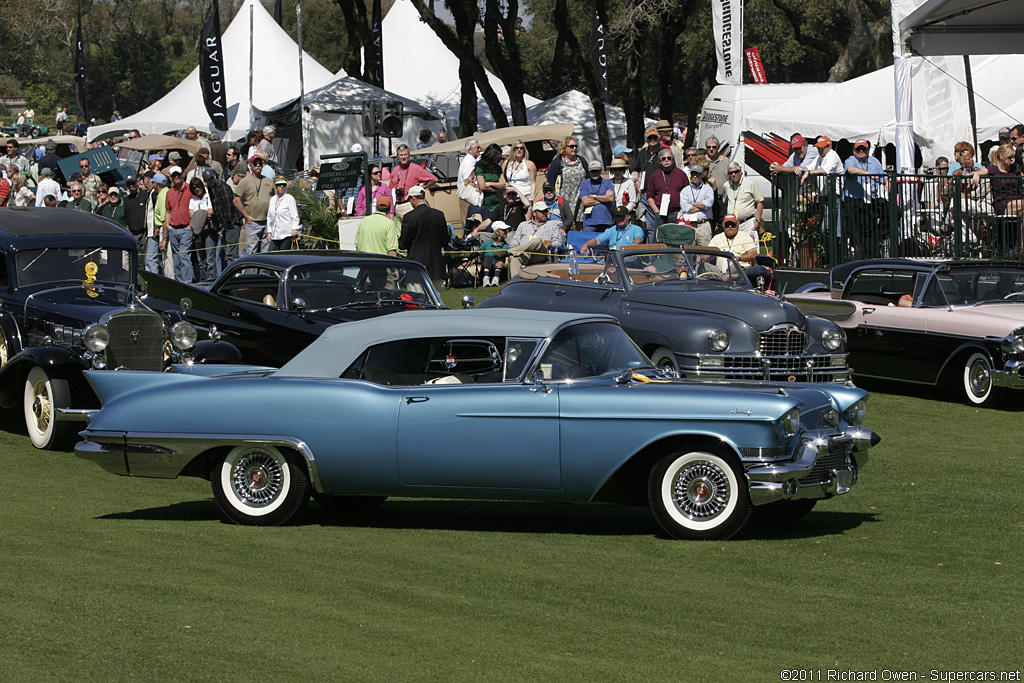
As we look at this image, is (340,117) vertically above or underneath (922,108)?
above

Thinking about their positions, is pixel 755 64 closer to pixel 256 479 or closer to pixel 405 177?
pixel 405 177

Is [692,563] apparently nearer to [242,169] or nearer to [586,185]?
[586,185]

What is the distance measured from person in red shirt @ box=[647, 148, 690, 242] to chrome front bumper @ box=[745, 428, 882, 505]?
11613mm

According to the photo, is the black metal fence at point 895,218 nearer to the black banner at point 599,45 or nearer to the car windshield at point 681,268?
the car windshield at point 681,268

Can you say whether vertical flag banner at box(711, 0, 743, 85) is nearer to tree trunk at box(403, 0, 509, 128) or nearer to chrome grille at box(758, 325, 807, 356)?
tree trunk at box(403, 0, 509, 128)

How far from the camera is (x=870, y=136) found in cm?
2589

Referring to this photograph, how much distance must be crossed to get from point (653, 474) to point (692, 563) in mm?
706

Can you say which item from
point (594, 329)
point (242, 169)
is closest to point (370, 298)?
point (594, 329)

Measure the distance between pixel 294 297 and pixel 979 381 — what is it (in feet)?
23.0

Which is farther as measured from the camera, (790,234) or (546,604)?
(790,234)

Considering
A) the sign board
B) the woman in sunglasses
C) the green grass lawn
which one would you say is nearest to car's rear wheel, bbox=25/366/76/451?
the green grass lawn

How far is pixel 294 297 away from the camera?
12484mm

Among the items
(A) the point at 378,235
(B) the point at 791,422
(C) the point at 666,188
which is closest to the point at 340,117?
(C) the point at 666,188

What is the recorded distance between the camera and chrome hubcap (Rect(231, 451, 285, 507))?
25.5 feet
